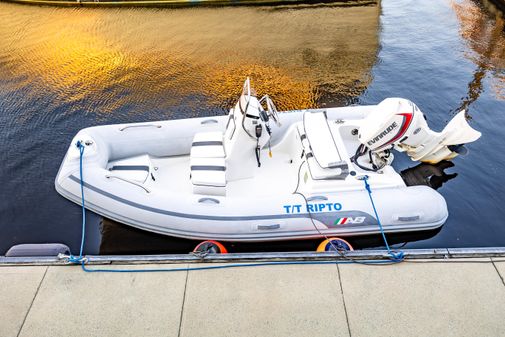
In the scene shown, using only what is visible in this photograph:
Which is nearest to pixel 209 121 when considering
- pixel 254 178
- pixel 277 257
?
pixel 254 178

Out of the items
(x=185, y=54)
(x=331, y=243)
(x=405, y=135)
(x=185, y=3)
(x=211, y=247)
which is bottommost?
(x=331, y=243)

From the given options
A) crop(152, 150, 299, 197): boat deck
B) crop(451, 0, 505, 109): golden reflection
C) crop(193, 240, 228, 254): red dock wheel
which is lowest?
crop(451, 0, 505, 109): golden reflection

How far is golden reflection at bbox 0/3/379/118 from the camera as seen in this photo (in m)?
8.72

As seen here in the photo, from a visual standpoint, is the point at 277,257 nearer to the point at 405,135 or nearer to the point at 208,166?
the point at 208,166

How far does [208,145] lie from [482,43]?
409 inches

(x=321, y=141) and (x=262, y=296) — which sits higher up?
(x=321, y=141)

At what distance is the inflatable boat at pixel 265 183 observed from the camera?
4578 mm

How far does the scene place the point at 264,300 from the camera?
3.23 m

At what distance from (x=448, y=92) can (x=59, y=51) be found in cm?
1107

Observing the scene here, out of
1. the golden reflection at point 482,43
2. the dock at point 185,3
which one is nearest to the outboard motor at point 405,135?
the golden reflection at point 482,43

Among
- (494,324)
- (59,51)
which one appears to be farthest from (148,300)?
(59,51)

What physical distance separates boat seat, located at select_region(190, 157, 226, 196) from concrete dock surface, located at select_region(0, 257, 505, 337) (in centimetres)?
141

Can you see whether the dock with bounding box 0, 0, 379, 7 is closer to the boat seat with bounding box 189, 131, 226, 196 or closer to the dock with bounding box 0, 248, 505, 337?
the boat seat with bounding box 189, 131, 226, 196

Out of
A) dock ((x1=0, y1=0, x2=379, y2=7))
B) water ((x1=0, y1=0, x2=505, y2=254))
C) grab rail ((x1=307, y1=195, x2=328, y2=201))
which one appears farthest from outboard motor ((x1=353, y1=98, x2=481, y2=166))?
dock ((x1=0, y1=0, x2=379, y2=7))
